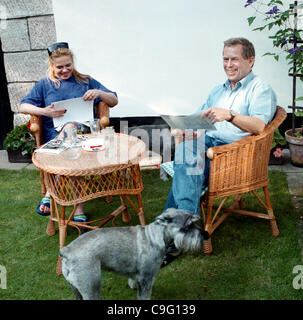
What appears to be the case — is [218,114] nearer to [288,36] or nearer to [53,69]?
[53,69]

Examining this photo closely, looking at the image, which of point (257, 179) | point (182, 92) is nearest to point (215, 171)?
point (257, 179)

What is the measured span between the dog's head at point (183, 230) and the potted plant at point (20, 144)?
3053mm

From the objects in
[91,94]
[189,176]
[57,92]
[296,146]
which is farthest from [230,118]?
[296,146]

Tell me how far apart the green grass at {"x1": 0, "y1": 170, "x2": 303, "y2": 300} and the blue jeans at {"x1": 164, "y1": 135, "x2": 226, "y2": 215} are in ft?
1.37

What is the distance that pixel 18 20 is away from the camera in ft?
15.0

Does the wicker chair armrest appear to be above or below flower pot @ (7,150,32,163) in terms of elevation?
above

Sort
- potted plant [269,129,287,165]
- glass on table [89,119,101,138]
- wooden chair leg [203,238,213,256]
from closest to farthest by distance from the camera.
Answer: wooden chair leg [203,238,213,256] → glass on table [89,119,101,138] → potted plant [269,129,287,165]

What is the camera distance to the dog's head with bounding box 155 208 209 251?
2.00 m

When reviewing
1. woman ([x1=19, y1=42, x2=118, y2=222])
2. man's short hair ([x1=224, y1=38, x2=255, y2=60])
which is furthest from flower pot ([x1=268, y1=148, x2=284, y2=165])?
woman ([x1=19, y1=42, x2=118, y2=222])

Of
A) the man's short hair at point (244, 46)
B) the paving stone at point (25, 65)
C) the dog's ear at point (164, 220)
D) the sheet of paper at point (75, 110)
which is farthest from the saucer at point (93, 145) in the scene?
the paving stone at point (25, 65)

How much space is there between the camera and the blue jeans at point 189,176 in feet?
8.63

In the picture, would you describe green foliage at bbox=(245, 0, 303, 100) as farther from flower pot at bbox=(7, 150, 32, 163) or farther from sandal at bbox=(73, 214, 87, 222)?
flower pot at bbox=(7, 150, 32, 163)

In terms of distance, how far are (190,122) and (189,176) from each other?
1.26 ft
